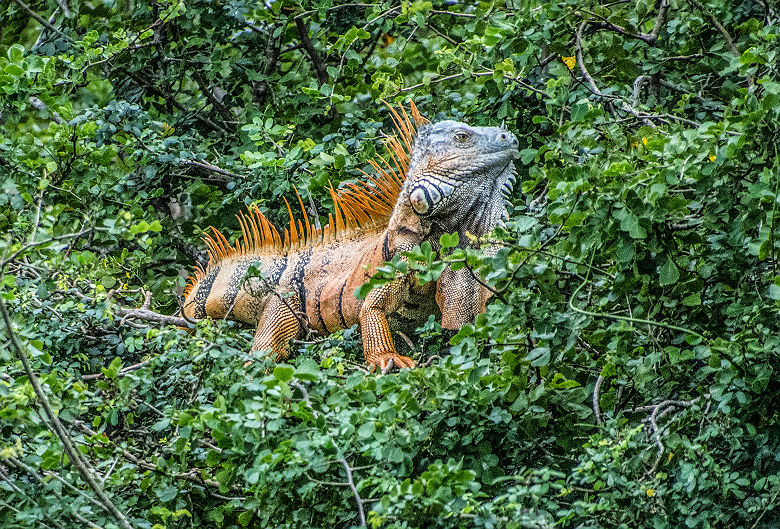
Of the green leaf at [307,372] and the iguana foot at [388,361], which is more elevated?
the green leaf at [307,372]

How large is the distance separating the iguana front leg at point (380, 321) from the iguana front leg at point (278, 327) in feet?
1.99

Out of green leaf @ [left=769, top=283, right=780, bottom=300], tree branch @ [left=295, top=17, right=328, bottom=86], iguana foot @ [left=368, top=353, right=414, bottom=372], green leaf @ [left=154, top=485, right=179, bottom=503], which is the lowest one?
green leaf @ [left=154, top=485, right=179, bottom=503]

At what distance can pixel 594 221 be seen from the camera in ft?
13.9

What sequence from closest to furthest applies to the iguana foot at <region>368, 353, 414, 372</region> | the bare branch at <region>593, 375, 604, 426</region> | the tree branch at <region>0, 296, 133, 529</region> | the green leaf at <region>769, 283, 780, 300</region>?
the green leaf at <region>769, 283, 780, 300</region> < the tree branch at <region>0, 296, 133, 529</region> < the bare branch at <region>593, 375, 604, 426</region> < the iguana foot at <region>368, 353, 414, 372</region>

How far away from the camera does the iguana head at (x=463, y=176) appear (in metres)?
5.95

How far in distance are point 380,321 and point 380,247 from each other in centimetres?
47

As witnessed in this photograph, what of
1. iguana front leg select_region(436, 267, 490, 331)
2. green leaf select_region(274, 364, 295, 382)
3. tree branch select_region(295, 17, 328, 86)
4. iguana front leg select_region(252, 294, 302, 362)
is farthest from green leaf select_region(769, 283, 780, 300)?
tree branch select_region(295, 17, 328, 86)

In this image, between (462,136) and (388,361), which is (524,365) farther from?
(462,136)

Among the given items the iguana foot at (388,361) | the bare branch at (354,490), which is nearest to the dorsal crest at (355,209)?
the iguana foot at (388,361)

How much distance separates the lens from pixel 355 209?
6.55m

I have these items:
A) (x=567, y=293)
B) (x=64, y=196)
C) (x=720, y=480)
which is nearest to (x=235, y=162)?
(x=64, y=196)

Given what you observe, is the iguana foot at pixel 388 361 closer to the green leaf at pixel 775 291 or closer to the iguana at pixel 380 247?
the iguana at pixel 380 247

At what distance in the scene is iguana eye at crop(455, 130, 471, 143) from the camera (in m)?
6.01

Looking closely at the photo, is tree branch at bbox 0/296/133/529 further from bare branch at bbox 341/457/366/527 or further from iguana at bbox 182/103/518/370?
iguana at bbox 182/103/518/370
